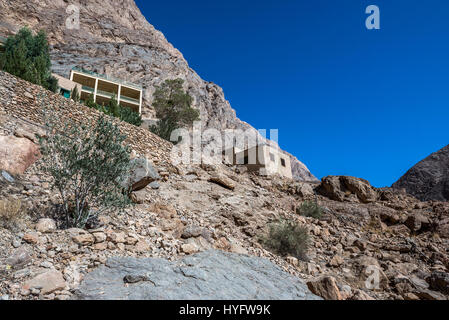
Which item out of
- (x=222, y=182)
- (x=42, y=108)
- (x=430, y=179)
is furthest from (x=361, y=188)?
(x=42, y=108)

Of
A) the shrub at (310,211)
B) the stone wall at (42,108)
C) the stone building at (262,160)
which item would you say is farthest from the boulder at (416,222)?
the stone wall at (42,108)

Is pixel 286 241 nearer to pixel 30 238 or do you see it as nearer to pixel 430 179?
pixel 30 238

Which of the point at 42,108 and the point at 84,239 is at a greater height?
the point at 42,108

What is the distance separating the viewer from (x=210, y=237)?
656 centimetres

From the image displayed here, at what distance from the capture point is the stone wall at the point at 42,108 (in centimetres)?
872

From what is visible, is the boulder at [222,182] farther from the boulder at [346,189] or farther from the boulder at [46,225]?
the boulder at [346,189]

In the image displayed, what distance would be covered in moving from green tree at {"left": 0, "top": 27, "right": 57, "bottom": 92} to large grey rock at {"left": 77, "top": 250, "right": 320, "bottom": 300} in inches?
450

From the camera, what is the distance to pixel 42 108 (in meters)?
9.30

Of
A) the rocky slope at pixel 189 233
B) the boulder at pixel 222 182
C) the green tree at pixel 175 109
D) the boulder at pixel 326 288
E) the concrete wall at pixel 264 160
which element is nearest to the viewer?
the rocky slope at pixel 189 233

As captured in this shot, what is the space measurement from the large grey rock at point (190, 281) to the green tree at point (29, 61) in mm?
11431

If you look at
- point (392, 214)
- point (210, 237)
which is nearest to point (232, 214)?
point (210, 237)

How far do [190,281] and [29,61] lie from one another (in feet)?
60.0

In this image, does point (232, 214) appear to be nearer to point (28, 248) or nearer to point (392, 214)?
point (28, 248)

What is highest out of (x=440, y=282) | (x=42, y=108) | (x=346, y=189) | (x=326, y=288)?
(x=42, y=108)
